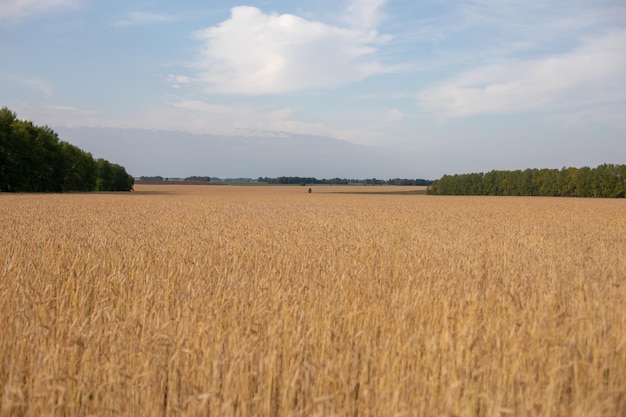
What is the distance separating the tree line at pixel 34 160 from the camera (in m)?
53.9

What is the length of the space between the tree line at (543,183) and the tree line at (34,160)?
239 ft

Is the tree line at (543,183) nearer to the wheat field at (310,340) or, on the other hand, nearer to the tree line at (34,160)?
the tree line at (34,160)

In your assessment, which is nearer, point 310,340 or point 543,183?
point 310,340

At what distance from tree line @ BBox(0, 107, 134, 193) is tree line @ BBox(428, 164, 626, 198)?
72926 millimetres

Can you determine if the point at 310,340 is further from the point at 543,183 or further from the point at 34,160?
the point at 543,183

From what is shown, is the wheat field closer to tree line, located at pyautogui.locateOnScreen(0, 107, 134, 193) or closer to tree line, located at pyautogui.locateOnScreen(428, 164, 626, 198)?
tree line, located at pyautogui.locateOnScreen(0, 107, 134, 193)

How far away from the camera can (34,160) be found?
56.5 metres

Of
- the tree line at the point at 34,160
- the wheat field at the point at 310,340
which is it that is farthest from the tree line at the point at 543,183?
the wheat field at the point at 310,340

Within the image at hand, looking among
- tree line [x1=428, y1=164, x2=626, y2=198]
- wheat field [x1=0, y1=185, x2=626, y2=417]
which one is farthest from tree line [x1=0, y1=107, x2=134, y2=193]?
tree line [x1=428, y1=164, x2=626, y2=198]

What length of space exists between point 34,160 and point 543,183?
263 ft

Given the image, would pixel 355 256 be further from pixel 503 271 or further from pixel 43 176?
pixel 43 176

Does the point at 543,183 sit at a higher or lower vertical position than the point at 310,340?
higher

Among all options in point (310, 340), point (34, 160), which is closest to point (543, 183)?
point (34, 160)

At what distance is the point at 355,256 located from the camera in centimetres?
852
